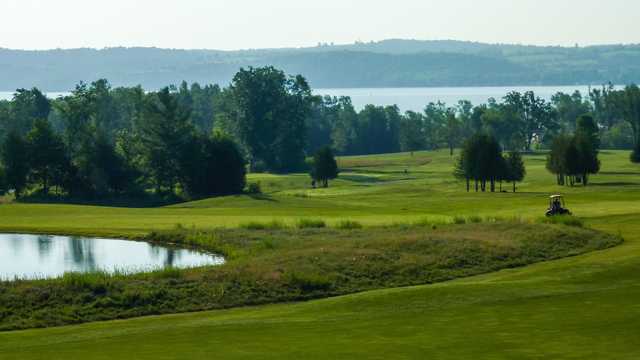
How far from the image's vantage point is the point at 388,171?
169500 mm

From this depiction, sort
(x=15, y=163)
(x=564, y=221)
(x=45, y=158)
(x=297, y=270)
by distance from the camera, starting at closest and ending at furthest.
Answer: (x=297, y=270) < (x=564, y=221) < (x=15, y=163) < (x=45, y=158)

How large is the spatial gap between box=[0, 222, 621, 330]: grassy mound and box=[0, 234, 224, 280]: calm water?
261 centimetres

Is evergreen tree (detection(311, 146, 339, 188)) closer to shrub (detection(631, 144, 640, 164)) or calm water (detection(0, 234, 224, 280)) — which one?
shrub (detection(631, 144, 640, 164))

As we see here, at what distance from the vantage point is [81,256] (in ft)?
201

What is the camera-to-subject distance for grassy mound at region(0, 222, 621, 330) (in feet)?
134

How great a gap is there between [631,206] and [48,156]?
69974 mm

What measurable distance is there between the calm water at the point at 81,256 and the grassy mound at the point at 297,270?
8.56 feet

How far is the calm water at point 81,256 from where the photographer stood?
55.8 m

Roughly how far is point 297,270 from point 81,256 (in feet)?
64.1

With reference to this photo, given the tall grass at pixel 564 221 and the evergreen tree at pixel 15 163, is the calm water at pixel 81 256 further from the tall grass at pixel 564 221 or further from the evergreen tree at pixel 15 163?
the evergreen tree at pixel 15 163

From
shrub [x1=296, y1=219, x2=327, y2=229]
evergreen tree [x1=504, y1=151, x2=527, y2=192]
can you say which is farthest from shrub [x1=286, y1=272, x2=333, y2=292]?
evergreen tree [x1=504, y1=151, x2=527, y2=192]

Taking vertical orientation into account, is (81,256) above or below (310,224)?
below

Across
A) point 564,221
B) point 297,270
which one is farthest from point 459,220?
point 297,270

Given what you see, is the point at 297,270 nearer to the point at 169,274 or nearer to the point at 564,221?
the point at 169,274
